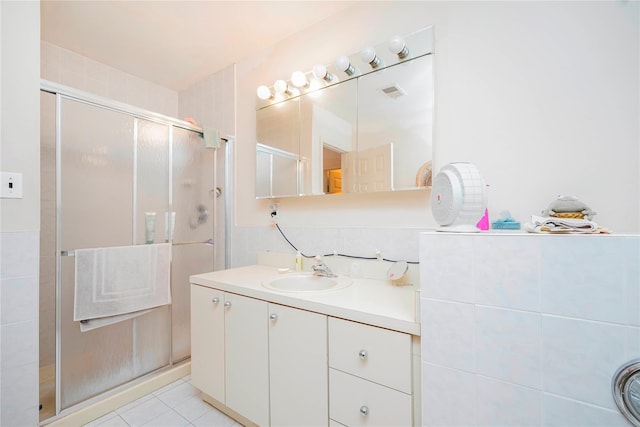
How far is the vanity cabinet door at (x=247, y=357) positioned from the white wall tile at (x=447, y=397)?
2.30 feet

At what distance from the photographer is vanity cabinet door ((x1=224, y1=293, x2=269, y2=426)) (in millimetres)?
1248

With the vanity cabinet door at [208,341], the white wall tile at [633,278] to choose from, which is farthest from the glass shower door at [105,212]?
the white wall tile at [633,278]

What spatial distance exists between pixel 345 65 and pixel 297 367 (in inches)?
62.1

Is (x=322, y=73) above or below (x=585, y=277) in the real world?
above

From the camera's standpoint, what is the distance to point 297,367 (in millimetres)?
1134

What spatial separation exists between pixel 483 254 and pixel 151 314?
1.95m

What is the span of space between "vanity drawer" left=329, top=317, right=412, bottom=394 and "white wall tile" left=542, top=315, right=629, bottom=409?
0.37 m

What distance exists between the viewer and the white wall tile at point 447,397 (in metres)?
0.80

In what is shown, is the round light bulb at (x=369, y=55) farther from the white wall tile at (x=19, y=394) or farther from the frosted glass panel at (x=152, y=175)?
the white wall tile at (x=19, y=394)

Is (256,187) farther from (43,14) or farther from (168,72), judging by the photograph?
(43,14)

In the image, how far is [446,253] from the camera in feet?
2.76

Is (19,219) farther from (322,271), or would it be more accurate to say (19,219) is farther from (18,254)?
(322,271)

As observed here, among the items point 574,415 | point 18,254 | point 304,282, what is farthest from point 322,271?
point 18,254

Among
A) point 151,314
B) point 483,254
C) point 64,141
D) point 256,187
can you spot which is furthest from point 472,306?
point 64,141
